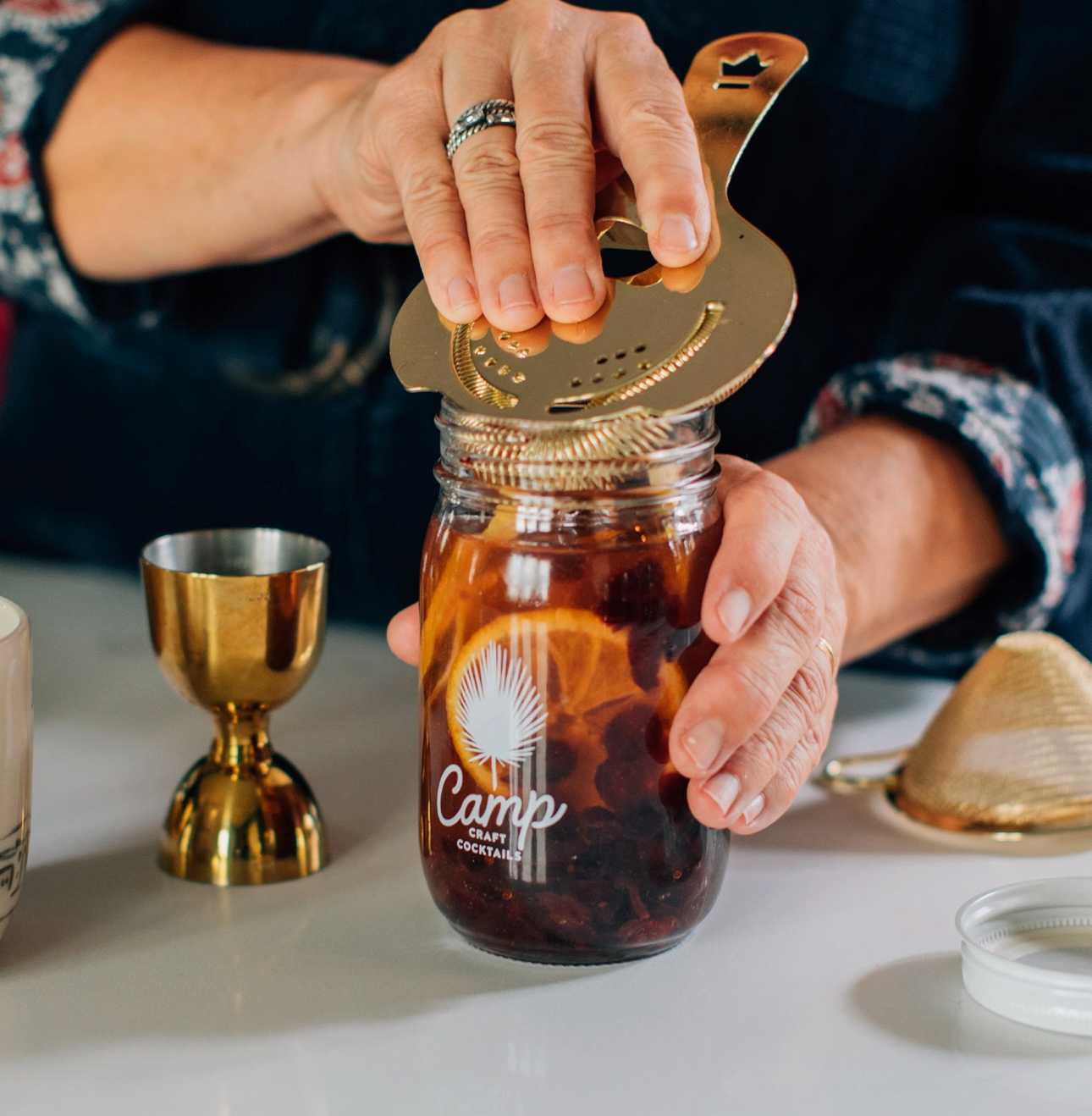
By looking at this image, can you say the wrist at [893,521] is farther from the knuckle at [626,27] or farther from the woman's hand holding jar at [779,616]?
the knuckle at [626,27]

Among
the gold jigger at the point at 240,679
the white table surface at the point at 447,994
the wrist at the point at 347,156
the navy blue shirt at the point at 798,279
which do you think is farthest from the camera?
the navy blue shirt at the point at 798,279

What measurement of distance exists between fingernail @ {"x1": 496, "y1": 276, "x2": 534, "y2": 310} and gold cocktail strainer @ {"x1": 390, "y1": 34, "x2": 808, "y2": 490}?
1cm

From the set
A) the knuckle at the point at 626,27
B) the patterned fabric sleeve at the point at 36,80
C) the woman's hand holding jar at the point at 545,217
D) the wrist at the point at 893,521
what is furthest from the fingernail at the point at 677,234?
the patterned fabric sleeve at the point at 36,80

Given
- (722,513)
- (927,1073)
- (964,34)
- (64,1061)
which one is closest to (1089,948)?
(927,1073)

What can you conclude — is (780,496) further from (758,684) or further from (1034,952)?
(1034,952)

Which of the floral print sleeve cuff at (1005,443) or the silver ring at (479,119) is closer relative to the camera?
the silver ring at (479,119)

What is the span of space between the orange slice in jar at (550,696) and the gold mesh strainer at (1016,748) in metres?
0.20

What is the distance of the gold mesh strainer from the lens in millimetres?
549

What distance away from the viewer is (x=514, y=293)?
1.42 feet

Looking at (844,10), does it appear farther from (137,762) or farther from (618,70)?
(137,762)

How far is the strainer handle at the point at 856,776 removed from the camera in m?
0.61

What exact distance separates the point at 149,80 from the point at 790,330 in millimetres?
435

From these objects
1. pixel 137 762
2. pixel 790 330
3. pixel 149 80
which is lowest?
pixel 137 762

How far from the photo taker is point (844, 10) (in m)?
0.80
